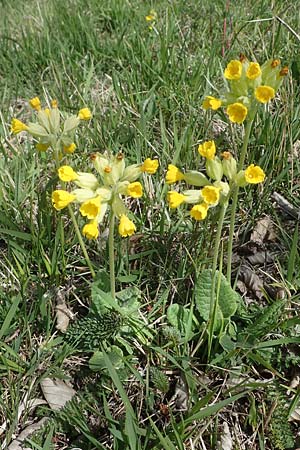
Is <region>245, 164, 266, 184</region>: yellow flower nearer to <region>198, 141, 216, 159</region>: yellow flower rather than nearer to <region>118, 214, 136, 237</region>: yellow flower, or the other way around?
<region>198, 141, 216, 159</region>: yellow flower

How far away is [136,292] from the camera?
200 cm

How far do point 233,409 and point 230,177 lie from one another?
30.2 inches

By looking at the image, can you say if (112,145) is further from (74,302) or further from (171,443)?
(171,443)

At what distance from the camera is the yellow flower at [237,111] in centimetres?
166

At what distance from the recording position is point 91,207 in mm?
1701

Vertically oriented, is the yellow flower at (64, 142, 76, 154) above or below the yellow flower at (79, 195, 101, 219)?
above

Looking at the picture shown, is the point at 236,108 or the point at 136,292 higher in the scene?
the point at 236,108

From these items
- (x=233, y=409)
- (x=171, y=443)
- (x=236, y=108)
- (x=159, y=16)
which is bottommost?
(x=233, y=409)

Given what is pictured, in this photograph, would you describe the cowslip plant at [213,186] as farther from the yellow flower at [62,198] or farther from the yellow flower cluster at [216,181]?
the yellow flower at [62,198]

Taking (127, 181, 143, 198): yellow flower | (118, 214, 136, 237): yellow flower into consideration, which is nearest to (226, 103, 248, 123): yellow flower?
(127, 181, 143, 198): yellow flower

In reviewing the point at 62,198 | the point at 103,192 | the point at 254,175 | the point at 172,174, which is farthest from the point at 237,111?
the point at 62,198

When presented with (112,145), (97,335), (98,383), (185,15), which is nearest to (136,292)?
(97,335)

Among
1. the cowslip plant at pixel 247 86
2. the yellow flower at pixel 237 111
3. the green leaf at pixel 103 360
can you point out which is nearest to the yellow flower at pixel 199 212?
the cowslip plant at pixel 247 86

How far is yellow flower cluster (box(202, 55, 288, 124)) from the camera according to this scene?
166cm
